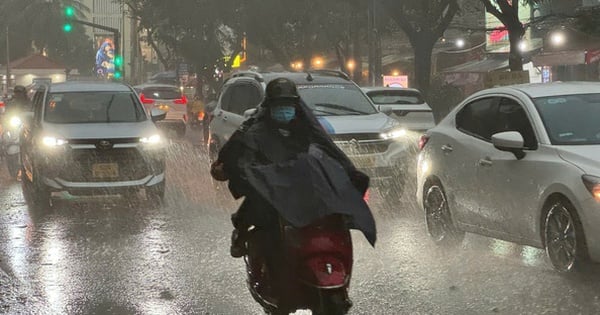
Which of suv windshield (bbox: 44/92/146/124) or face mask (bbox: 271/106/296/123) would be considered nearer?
face mask (bbox: 271/106/296/123)

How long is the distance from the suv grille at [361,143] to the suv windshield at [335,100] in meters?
0.86

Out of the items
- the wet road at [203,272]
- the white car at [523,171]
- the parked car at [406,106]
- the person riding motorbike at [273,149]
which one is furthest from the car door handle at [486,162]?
the parked car at [406,106]

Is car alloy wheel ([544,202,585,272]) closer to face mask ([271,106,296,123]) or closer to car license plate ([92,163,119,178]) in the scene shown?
face mask ([271,106,296,123])

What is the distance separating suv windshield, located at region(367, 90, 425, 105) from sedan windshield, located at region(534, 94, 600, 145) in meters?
11.8

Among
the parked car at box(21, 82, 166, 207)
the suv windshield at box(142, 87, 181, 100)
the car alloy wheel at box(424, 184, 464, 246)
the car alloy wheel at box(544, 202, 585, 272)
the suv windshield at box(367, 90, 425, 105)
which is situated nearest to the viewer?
the car alloy wheel at box(544, 202, 585, 272)

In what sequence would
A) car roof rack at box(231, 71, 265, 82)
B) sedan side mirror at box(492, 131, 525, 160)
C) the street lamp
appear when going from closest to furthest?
sedan side mirror at box(492, 131, 525, 160)
car roof rack at box(231, 71, 265, 82)
the street lamp

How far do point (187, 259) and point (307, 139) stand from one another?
4.06 metres

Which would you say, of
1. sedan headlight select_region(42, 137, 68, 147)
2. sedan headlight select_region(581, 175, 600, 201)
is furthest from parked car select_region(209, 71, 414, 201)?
sedan headlight select_region(581, 175, 600, 201)

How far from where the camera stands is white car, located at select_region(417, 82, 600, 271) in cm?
754

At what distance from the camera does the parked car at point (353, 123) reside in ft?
43.3

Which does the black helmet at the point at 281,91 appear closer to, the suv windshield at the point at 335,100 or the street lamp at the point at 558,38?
the suv windshield at the point at 335,100

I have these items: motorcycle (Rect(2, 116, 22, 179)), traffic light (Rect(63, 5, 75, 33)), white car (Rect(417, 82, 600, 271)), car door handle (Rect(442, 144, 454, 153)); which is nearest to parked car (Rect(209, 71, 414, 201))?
white car (Rect(417, 82, 600, 271))

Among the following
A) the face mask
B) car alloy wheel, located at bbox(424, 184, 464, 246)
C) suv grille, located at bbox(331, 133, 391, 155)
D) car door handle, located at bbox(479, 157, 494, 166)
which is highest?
the face mask

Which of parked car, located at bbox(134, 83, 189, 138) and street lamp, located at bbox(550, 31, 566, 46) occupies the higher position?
street lamp, located at bbox(550, 31, 566, 46)
